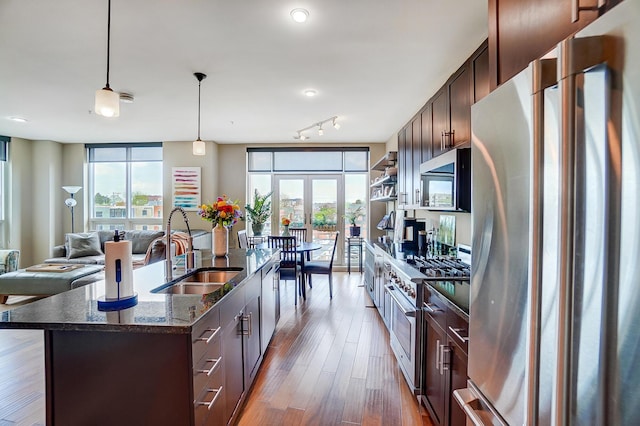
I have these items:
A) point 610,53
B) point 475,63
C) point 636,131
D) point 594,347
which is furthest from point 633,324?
point 475,63

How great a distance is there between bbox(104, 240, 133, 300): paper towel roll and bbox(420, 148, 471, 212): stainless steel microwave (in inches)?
76.1

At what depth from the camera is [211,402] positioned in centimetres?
144

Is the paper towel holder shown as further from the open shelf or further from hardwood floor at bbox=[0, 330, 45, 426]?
the open shelf

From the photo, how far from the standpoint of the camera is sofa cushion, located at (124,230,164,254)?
5713mm

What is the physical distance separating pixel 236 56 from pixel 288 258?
2.64m

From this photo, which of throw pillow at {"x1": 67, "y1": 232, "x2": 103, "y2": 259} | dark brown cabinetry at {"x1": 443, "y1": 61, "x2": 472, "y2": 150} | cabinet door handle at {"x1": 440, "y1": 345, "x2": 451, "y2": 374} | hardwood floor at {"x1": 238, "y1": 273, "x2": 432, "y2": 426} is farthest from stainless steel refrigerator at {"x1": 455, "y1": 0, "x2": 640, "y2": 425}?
throw pillow at {"x1": 67, "y1": 232, "x2": 103, "y2": 259}

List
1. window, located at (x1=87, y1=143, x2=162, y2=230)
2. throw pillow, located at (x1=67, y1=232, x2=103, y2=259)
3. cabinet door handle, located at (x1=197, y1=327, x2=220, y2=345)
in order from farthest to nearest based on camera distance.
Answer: window, located at (x1=87, y1=143, x2=162, y2=230), throw pillow, located at (x1=67, y1=232, x2=103, y2=259), cabinet door handle, located at (x1=197, y1=327, x2=220, y2=345)

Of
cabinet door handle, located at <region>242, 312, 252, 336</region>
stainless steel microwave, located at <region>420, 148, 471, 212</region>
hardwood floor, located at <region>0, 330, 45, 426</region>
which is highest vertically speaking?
stainless steel microwave, located at <region>420, 148, 471, 212</region>

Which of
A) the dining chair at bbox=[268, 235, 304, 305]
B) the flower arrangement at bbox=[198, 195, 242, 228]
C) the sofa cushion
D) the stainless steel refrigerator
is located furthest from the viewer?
the sofa cushion

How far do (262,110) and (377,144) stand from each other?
9.44ft

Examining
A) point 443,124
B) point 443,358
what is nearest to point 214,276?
point 443,358

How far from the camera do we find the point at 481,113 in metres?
1.02

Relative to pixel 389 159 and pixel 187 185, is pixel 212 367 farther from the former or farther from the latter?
pixel 187 185

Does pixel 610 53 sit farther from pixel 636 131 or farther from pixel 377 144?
pixel 377 144
